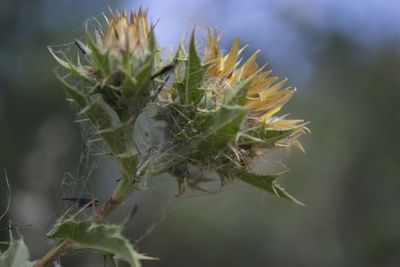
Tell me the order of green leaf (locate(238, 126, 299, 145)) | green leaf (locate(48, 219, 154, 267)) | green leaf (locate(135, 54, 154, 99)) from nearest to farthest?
green leaf (locate(48, 219, 154, 267)), green leaf (locate(135, 54, 154, 99)), green leaf (locate(238, 126, 299, 145))

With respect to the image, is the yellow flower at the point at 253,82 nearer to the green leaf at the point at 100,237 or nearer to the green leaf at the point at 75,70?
the green leaf at the point at 75,70

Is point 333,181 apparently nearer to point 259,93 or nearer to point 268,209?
point 268,209

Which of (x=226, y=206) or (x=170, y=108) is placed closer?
(x=170, y=108)

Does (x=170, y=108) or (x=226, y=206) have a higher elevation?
(x=170, y=108)

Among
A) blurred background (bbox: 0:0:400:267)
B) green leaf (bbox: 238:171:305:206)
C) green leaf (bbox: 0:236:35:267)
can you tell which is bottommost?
blurred background (bbox: 0:0:400:267)

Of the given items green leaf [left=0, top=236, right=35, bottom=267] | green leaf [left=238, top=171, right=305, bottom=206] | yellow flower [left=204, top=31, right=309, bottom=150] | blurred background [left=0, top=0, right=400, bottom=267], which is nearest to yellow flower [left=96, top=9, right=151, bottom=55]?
yellow flower [left=204, top=31, right=309, bottom=150]

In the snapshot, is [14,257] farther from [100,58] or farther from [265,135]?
[265,135]

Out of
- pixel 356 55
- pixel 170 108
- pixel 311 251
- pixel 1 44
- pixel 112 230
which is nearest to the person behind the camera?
pixel 112 230

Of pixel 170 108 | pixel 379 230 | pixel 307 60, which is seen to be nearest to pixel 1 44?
pixel 379 230

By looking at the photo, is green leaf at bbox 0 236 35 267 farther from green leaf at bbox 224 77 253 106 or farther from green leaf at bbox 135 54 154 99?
green leaf at bbox 224 77 253 106
